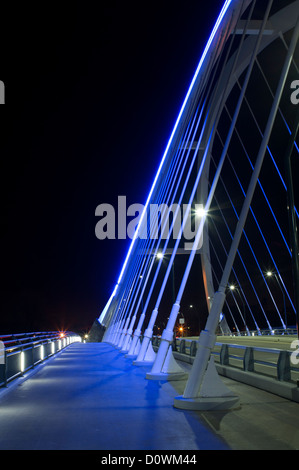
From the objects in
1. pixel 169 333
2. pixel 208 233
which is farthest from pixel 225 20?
pixel 208 233

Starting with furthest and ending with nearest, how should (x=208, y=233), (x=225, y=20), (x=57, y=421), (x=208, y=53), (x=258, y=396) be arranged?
(x=208, y=233) < (x=208, y=53) < (x=225, y=20) < (x=258, y=396) < (x=57, y=421)

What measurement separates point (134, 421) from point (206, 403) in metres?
1.47

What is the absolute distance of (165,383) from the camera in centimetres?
1220

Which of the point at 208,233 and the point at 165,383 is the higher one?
the point at 208,233

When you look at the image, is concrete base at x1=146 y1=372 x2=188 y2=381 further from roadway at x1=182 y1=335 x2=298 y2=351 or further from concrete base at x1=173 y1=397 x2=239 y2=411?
roadway at x1=182 y1=335 x2=298 y2=351

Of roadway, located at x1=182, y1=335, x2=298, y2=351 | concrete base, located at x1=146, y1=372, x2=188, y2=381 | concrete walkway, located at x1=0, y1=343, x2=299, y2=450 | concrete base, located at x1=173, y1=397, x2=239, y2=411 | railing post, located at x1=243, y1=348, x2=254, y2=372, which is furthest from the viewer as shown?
roadway, located at x1=182, y1=335, x2=298, y2=351

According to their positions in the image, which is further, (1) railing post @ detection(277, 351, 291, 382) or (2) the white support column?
(1) railing post @ detection(277, 351, 291, 382)

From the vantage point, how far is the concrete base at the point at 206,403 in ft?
27.1

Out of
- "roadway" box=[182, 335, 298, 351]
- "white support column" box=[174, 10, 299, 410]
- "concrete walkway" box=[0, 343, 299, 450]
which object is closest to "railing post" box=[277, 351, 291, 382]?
"concrete walkway" box=[0, 343, 299, 450]

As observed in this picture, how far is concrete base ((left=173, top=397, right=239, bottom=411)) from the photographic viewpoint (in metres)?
8.27

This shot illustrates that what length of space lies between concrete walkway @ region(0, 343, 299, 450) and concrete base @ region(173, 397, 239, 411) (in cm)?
15

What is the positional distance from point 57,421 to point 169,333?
16.5 feet

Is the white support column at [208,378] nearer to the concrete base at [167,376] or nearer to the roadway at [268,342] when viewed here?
the concrete base at [167,376]
